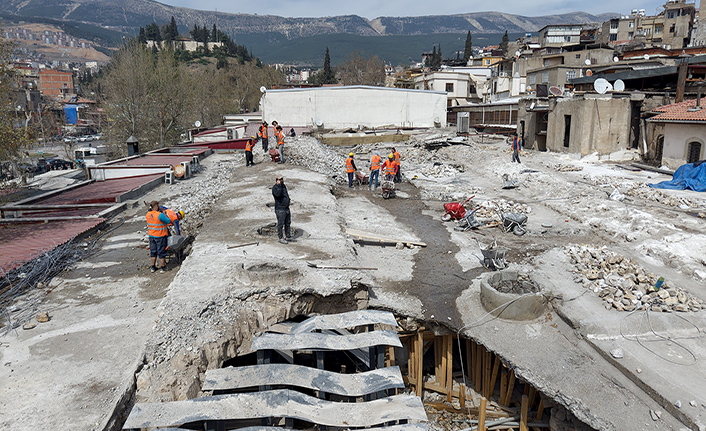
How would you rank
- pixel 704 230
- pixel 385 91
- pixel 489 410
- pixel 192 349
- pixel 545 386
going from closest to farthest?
pixel 192 349 → pixel 545 386 → pixel 489 410 → pixel 704 230 → pixel 385 91

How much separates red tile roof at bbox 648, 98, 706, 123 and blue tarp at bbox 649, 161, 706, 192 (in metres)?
3.11

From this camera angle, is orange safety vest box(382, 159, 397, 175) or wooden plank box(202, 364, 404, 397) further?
orange safety vest box(382, 159, 397, 175)

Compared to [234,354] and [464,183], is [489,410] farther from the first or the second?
[464,183]

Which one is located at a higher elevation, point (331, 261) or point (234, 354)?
point (331, 261)

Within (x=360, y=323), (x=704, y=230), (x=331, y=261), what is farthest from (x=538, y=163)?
(x=360, y=323)

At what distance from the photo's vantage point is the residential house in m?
20.4

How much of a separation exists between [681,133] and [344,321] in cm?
2195

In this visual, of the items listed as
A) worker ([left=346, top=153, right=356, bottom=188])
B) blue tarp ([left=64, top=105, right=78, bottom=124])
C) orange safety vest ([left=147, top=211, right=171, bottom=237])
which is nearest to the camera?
orange safety vest ([left=147, top=211, right=171, bottom=237])

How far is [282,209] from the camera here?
10.3 m

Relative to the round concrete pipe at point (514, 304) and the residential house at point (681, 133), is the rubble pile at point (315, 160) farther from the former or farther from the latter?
the residential house at point (681, 133)

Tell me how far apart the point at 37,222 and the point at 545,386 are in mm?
14153

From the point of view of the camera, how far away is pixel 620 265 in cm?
1008

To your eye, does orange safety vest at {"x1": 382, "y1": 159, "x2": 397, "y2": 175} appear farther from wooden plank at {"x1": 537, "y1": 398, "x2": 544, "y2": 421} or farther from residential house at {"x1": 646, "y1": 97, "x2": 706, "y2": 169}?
residential house at {"x1": 646, "y1": 97, "x2": 706, "y2": 169}

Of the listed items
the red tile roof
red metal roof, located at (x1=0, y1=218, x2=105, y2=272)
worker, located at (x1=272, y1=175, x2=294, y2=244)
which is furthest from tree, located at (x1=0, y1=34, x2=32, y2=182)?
the red tile roof
